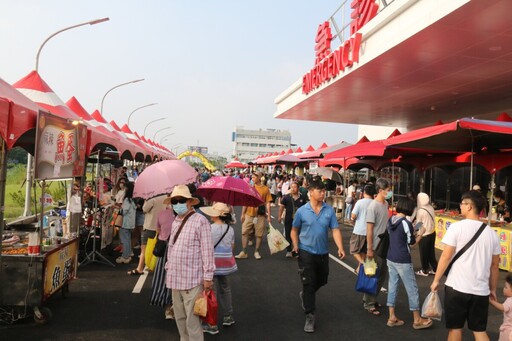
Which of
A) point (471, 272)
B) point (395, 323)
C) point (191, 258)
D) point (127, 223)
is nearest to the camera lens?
point (471, 272)

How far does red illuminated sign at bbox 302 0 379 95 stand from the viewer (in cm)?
1238

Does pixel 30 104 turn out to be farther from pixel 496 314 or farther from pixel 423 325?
pixel 496 314

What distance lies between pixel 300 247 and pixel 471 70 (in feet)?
29.3

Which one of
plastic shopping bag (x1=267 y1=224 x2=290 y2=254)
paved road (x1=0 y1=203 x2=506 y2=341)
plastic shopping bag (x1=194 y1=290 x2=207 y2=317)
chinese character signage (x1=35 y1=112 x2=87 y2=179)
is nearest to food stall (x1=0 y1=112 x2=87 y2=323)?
chinese character signage (x1=35 y1=112 x2=87 y2=179)

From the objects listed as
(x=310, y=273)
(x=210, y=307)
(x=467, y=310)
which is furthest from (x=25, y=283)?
(x=467, y=310)

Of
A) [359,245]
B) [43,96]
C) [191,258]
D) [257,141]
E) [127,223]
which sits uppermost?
[257,141]

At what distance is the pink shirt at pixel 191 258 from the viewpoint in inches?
155

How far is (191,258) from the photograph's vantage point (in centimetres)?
397

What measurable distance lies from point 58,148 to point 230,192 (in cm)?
274

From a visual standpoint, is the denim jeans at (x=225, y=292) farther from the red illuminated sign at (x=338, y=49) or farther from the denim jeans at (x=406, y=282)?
the red illuminated sign at (x=338, y=49)

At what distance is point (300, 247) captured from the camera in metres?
5.11

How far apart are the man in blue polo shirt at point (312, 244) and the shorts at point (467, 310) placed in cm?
145

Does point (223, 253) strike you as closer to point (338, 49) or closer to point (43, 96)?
point (43, 96)

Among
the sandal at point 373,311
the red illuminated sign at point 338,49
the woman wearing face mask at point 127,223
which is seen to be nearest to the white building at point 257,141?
the red illuminated sign at point 338,49
